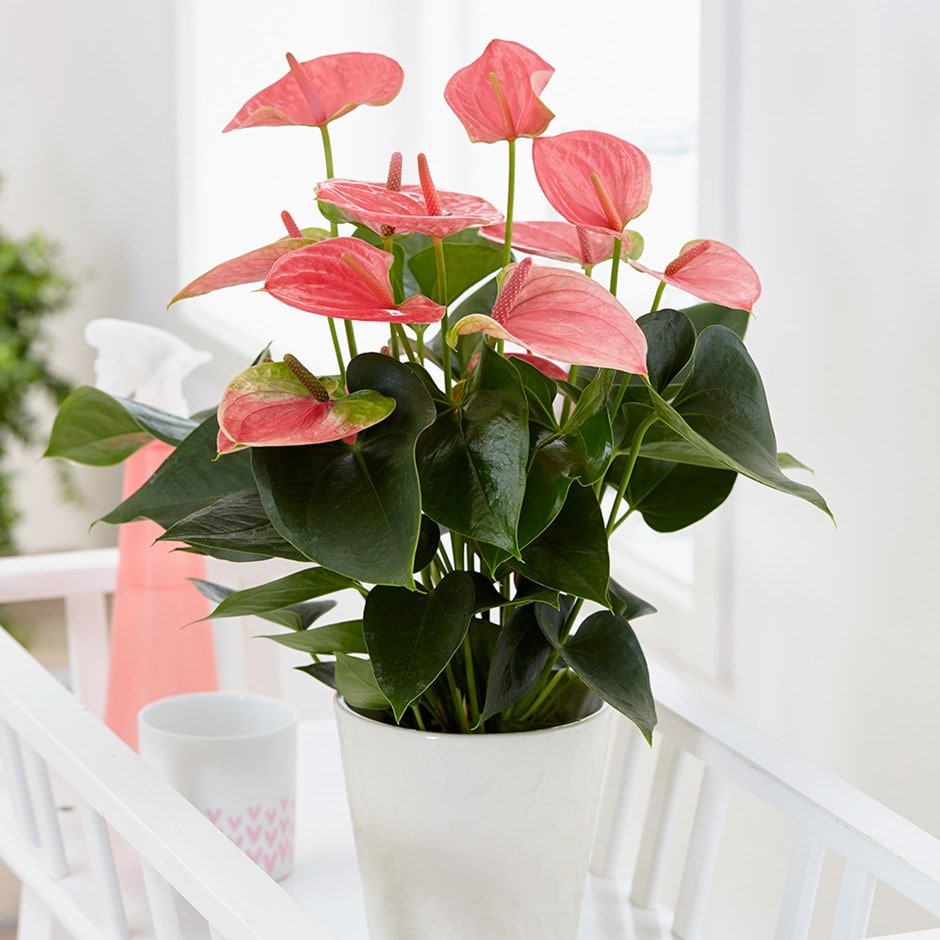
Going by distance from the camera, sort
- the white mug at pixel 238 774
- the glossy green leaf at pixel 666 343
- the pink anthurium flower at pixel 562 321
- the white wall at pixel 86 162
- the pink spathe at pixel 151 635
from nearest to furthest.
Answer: the pink anthurium flower at pixel 562 321 → the glossy green leaf at pixel 666 343 → the white mug at pixel 238 774 → the pink spathe at pixel 151 635 → the white wall at pixel 86 162

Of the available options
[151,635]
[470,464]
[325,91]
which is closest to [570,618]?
[470,464]

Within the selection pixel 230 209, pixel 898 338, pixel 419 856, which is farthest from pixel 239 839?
pixel 230 209

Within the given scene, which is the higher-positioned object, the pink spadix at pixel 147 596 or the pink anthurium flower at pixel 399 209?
the pink anthurium flower at pixel 399 209

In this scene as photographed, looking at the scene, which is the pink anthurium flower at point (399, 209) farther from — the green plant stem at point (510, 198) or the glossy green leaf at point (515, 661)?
the glossy green leaf at point (515, 661)

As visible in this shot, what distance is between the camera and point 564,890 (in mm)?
584

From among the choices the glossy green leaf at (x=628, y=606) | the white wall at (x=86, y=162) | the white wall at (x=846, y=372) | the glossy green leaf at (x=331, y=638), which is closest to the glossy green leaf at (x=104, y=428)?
the glossy green leaf at (x=331, y=638)

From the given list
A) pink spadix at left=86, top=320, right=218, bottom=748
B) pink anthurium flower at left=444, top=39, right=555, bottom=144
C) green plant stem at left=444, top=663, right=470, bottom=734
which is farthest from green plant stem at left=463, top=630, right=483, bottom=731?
pink spadix at left=86, top=320, right=218, bottom=748

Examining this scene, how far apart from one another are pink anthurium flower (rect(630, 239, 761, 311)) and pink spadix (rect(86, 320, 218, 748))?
1.59ft

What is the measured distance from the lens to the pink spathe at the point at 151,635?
0.89 meters

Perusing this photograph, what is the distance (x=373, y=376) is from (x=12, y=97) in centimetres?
227

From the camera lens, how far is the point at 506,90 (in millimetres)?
518

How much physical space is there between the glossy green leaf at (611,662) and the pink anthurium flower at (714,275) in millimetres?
147

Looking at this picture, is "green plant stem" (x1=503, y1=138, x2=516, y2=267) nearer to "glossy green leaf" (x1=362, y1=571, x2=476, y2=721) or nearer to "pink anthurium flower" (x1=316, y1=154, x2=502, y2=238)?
"pink anthurium flower" (x1=316, y1=154, x2=502, y2=238)

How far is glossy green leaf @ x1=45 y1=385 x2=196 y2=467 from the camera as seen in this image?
0.62 m
